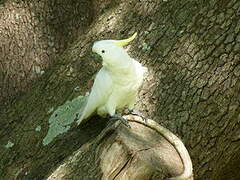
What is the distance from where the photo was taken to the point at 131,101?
8.20 ft

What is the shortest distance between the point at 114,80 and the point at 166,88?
0.34 metres

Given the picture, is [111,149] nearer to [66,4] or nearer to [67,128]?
[67,128]

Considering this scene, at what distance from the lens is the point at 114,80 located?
2377 mm

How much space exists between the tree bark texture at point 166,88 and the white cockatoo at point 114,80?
0.52 ft

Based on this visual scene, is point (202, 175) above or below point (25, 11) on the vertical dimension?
below

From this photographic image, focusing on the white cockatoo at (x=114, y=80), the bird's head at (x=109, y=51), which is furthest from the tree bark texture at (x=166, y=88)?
the bird's head at (x=109, y=51)

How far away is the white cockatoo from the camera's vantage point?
2268 mm

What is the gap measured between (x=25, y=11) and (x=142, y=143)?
5.36ft

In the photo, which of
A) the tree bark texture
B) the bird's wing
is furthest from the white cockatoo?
the tree bark texture

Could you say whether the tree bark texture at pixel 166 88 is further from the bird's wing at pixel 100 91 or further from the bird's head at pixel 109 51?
the bird's head at pixel 109 51

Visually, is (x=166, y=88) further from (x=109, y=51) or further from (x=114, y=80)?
(x=109, y=51)

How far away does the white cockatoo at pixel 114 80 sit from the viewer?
227 centimetres

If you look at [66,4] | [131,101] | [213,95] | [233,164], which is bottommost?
[233,164]

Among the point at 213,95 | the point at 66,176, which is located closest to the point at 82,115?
the point at 66,176
